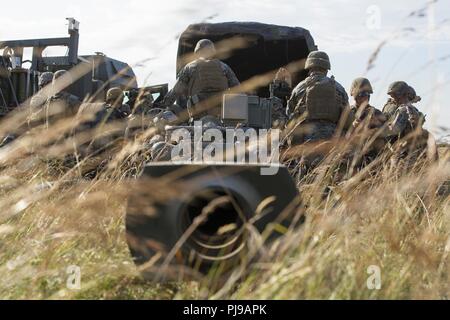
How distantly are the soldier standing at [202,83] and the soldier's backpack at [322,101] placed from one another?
786mm

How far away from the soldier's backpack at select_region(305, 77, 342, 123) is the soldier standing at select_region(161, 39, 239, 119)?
31.0 inches

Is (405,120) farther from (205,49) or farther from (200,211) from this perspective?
(200,211)

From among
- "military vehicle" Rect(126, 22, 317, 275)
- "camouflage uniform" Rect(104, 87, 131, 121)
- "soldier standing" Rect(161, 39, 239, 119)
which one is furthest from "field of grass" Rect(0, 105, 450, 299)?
"camouflage uniform" Rect(104, 87, 131, 121)

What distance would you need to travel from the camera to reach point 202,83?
224 inches

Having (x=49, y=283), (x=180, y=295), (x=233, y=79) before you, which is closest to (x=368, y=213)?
(x=180, y=295)

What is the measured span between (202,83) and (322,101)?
115cm

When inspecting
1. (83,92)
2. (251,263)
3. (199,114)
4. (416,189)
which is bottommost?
(83,92)

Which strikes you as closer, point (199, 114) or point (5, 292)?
point (5, 292)

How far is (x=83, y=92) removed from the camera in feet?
33.3

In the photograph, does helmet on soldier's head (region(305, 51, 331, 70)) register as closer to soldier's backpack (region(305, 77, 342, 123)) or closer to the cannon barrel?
soldier's backpack (region(305, 77, 342, 123))

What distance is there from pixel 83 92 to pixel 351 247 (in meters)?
8.41

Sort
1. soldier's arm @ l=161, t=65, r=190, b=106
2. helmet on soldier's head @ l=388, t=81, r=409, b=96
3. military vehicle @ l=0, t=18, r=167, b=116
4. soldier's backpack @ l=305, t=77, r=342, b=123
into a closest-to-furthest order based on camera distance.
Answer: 1. soldier's arm @ l=161, t=65, r=190, b=106
2. soldier's backpack @ l=305, t=77, r=342, b=123
3. helmet on soldier's head @ l=388, t=81, r=409, b=96
4. military vehicle @ l=0, t=18, r=167, b=116

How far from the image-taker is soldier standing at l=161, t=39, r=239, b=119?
5.63 meters

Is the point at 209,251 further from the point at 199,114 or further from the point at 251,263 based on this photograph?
the point at 199,114
